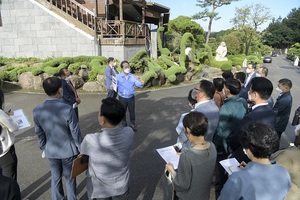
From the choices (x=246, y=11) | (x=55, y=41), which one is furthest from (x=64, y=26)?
(x=246, y=11)

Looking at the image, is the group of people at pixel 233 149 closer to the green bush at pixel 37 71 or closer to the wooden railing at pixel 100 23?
the green bush at pixel 37 71

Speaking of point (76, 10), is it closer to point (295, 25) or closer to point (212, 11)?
point (212, 11)

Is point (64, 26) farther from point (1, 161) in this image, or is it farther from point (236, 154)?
point (236, 154)

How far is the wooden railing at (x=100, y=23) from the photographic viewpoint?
12625mm

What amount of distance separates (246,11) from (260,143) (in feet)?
115

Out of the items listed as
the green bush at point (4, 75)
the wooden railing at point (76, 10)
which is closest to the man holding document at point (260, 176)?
the green bush at point (4, 75)

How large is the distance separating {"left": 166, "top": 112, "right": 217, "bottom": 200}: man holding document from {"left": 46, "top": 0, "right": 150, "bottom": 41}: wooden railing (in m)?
11.4

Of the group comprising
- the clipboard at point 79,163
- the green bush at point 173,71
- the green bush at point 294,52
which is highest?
the green bush at point 294,52

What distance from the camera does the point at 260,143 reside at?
155cm

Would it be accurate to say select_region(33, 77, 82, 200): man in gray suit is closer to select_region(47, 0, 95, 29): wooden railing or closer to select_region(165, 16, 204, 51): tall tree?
select_region(47, 0, 95, 29): wooden railing

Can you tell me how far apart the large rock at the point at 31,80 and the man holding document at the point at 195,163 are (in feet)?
32.2

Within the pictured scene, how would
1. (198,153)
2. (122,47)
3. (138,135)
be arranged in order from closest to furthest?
(198,153) < (138,135) < (122,47)

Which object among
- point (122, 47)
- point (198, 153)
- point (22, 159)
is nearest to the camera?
point (198, 153)

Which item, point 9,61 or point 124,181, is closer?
point 124,181
